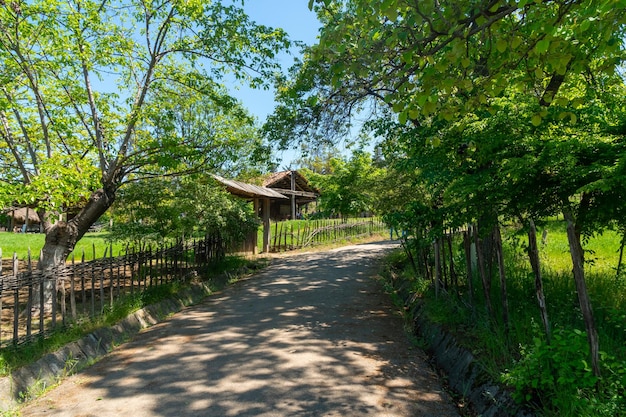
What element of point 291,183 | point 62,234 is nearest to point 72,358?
point 62,234

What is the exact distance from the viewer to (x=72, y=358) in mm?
5633

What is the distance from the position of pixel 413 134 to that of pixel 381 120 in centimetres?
313

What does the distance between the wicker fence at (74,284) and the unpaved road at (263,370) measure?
0.97 m

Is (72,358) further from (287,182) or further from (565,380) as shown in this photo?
(287,182)

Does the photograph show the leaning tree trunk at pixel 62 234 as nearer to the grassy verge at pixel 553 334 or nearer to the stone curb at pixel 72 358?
the stone curb at pixel 72 358

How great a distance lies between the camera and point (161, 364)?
18.4 feet

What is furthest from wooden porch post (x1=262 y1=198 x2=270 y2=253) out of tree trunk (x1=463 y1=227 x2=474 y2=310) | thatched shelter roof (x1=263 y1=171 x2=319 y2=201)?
tree trunk (x1=463 y1=227 x2=474 y2=310)

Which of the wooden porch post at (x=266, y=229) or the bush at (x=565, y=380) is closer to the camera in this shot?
the bush at (x=565, y=380)

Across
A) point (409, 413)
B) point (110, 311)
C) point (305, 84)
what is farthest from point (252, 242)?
point (409, 413)

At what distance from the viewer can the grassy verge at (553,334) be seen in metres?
3.30

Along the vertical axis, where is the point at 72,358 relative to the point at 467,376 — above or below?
above

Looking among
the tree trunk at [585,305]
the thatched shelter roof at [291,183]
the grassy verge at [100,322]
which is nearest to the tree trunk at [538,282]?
the tree trunk at [585,305]

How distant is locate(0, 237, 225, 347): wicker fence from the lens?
564 centimetres

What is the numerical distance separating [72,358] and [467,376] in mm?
5002
